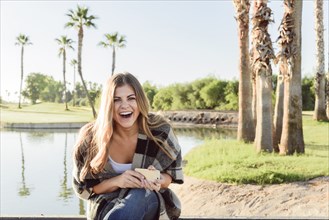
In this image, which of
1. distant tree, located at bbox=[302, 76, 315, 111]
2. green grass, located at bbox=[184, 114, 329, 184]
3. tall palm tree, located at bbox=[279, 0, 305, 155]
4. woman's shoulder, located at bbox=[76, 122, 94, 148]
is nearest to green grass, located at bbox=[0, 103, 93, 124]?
distant tree, located at bbox=[302, 76, 315, 111]

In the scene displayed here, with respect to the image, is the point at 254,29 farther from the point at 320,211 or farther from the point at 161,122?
the point at 161,122

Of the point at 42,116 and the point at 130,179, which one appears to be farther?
the point at 42,116

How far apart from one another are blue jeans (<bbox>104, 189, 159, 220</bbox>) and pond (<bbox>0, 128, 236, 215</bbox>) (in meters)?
6.02

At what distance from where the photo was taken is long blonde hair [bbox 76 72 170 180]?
2852 millimetres

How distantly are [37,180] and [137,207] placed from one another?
410 inches

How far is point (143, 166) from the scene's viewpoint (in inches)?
116

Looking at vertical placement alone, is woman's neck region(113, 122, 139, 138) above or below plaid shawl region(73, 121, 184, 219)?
above

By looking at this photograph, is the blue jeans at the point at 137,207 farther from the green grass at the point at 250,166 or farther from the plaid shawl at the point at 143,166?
the green grass at the point at 250,166

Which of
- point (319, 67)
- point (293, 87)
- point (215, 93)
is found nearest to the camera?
point (293, 87)

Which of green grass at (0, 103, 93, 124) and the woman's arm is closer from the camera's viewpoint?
the woman's arm

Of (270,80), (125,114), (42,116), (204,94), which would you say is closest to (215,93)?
(204,94)

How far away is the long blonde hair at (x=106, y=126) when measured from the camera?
112 inches

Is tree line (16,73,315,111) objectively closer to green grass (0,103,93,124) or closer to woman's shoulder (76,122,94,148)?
green grass (0,103,93,124)

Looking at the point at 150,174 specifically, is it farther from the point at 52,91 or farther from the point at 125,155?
the point at 52,91
